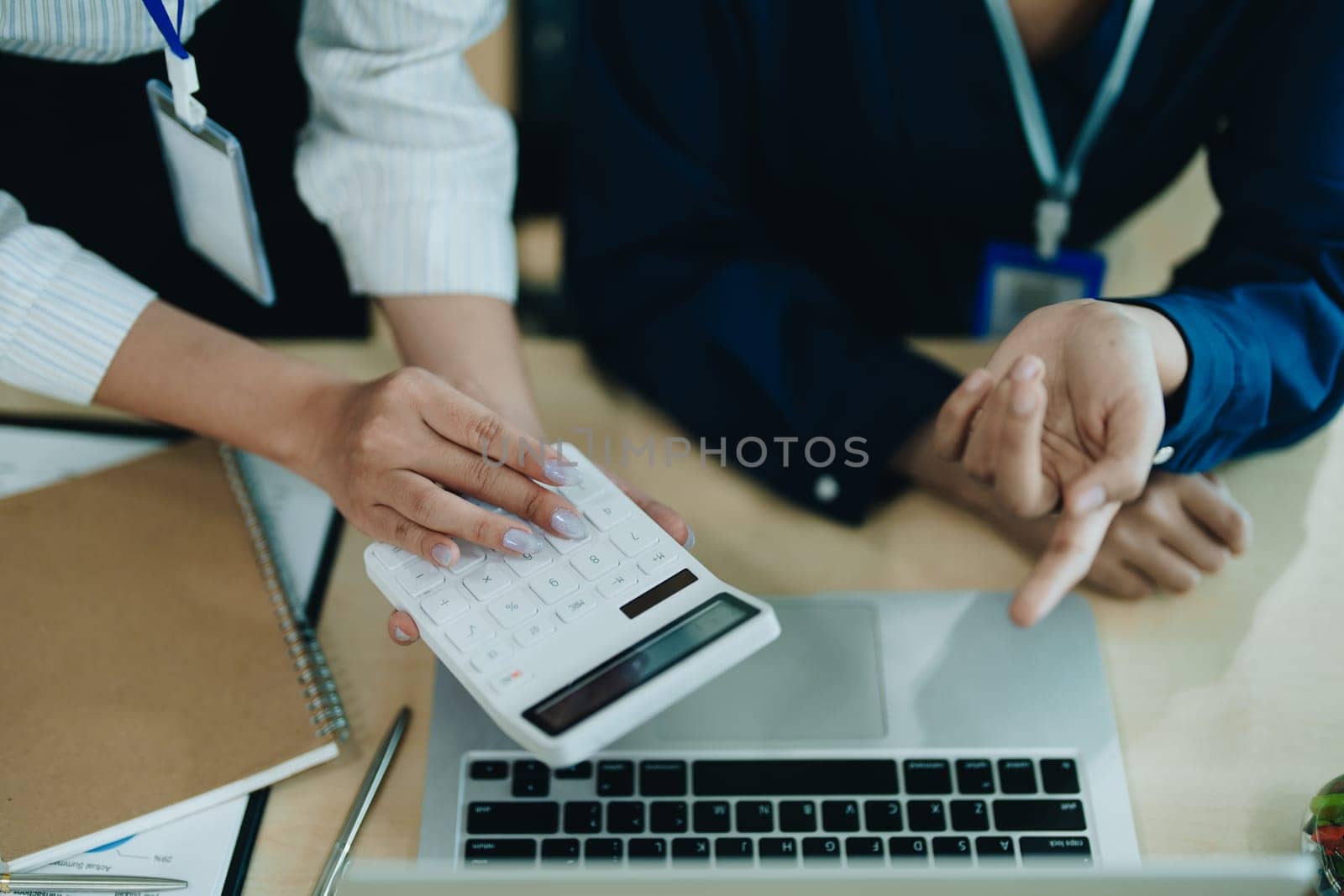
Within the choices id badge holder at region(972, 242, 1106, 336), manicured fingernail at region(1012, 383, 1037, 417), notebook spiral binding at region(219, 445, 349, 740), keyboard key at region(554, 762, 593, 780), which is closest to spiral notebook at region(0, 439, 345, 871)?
notebook spiral binding at region(219, 445, 349, 740)

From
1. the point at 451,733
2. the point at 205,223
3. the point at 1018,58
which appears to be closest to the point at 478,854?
the point at 451,733

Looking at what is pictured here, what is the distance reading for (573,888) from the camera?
254 mm

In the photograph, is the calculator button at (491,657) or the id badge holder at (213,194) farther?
the id badge holder at (213,194)

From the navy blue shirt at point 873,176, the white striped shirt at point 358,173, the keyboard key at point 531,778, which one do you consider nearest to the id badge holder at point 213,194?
the white striped shirt at point 358,173

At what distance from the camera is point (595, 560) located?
1.40 ft

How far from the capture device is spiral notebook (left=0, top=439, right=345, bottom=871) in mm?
449

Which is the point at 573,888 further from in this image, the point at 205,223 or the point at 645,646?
the point at 205,223

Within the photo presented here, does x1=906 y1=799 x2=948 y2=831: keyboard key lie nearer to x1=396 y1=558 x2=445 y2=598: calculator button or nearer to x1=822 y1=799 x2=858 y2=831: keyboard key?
x1=822 y1=799 x2=858 y2=831: keyboard key

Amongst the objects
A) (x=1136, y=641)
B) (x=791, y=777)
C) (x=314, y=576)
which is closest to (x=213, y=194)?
(x=314, y=576)

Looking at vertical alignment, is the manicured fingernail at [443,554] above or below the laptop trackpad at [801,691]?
above

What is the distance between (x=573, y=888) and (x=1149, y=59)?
0.54m

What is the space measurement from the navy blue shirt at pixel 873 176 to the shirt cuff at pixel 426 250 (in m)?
0.08

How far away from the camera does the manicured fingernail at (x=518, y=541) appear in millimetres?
430

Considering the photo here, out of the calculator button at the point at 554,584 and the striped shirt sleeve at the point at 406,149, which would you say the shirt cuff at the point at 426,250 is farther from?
the calculator button at the point at 554,584
